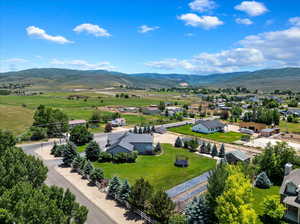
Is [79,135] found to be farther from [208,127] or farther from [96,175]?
[208,127]

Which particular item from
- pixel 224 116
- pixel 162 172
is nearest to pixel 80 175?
pixel 162 172

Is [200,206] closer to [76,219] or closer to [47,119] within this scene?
[76,219]

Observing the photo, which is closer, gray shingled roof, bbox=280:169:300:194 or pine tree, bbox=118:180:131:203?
gray shingled roof, bbox=280:169:300:194

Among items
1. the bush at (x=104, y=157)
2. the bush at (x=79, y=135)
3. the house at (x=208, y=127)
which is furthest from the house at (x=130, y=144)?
the house at (x=208, y=127)

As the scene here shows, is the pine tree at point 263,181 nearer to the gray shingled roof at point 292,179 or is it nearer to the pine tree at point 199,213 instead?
the gray shingled roof at point 292,179

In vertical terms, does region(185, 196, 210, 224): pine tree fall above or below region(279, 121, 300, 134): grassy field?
above

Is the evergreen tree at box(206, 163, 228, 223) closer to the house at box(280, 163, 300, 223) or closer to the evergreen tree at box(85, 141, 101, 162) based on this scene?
the house at box(280, 163, 300, 223)

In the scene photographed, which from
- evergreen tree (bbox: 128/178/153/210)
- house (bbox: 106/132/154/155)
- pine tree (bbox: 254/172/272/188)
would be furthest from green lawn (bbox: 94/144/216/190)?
pine tree (bbox: 254/172/272/188)
